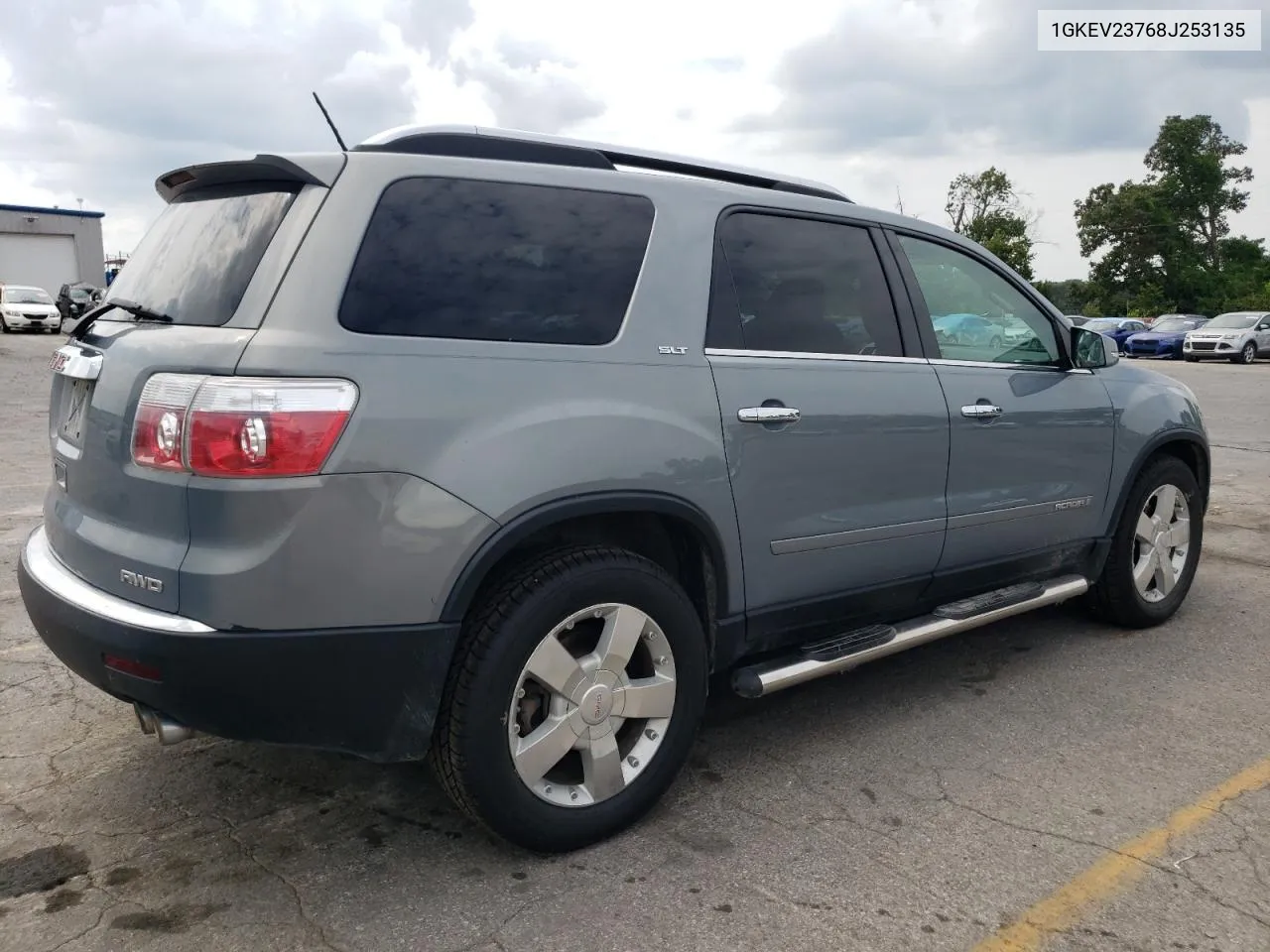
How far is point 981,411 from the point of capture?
395 centimetres

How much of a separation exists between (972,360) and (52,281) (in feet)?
162

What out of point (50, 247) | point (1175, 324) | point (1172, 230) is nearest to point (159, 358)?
point (1175, 324)

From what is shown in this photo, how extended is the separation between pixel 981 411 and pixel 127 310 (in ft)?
9.44

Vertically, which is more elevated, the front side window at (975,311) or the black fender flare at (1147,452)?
the front side window at (975,311)

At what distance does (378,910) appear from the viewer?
2.65m

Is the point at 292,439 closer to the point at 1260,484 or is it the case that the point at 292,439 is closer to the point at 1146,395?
the point at 1146,395

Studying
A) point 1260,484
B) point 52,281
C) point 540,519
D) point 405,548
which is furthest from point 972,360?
point 52,281

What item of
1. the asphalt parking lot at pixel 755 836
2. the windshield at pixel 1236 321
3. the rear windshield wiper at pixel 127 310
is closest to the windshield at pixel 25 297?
the asphalt parking lot at pixel 755 836

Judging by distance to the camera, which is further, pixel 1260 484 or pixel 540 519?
pixel 1260 484

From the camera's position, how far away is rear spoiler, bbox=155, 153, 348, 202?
106 inches

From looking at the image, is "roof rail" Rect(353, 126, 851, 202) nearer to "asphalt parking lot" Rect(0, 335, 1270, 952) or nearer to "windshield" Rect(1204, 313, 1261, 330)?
"asphalt parking lot" Rect(0, 335, 1270, 952)

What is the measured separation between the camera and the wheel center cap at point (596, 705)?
2.87 metres

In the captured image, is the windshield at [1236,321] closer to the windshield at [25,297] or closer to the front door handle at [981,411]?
the front door handle at [981,411]

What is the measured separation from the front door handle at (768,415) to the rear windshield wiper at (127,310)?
1.61 metres
